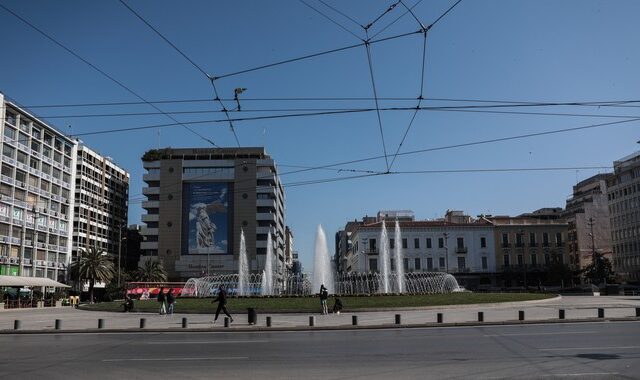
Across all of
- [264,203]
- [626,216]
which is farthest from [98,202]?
[626,216]

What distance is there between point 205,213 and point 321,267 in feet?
210

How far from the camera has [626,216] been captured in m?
101

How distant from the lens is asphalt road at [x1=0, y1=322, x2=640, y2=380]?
10906mm

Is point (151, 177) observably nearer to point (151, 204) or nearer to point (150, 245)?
point (151, 204)

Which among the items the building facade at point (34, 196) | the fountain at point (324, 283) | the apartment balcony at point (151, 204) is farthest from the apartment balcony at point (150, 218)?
the fountain at point (324, 283)

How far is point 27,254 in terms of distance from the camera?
8188 cm

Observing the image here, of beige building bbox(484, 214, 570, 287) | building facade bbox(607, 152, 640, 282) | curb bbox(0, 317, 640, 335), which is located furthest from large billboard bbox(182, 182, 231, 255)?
curb bbox(0, 317, 640, 335)

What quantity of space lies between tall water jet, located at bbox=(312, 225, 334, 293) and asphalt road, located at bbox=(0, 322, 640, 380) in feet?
95.3

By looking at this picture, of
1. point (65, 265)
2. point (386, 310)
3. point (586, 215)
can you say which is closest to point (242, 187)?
point (65, 265)

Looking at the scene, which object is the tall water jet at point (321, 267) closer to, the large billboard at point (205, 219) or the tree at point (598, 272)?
the tree at point (598, 272)

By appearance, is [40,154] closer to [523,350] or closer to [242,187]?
[242,187]

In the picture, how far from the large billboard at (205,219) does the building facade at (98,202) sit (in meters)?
12.4

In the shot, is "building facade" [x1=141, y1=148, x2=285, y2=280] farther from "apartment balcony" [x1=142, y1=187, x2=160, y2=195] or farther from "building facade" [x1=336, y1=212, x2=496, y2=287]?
"building facade" [x1=336, y1=212, x2=496, y2=287]

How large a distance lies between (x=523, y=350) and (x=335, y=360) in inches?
186
